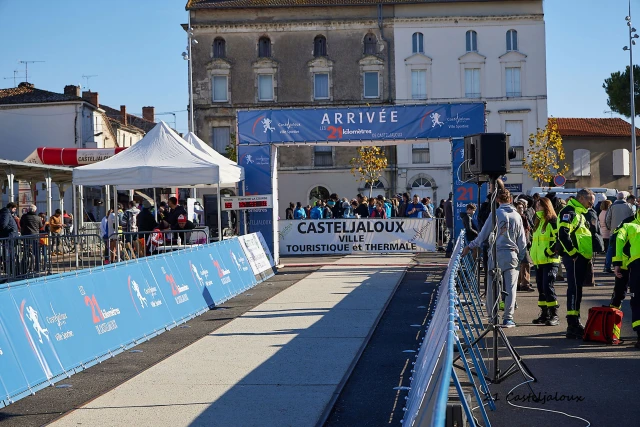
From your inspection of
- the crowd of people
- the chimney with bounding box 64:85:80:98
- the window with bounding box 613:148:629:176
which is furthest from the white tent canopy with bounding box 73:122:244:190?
the window with bounding box 613:148:629:176

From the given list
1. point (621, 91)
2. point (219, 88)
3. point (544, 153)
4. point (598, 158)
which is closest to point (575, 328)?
point (544, 153)

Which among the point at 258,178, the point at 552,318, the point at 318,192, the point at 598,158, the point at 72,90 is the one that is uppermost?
the point at 72,90

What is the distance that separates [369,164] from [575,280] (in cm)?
4356

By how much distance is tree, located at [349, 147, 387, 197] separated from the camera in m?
54.3

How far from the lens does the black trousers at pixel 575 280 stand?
11.0m

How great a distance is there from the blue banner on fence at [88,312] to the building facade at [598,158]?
52465 millimetres

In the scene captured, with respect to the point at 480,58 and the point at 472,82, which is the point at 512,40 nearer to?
the point at 480,58

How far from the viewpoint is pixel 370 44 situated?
2293 inches

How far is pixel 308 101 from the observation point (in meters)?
58.1

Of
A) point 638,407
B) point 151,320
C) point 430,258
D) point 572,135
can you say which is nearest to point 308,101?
point 572,135

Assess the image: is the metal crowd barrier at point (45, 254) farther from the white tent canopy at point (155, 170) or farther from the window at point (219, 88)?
the window at point (219, 88)

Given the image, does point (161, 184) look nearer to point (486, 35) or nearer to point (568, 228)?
point (568, 228)

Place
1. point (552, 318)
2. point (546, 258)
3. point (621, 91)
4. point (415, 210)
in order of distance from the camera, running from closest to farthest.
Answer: point (546, 258) < point (552, 318) < point (415, 210) < point (621, 91)

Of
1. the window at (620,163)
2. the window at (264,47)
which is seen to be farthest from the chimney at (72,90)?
the window at (620,163)
